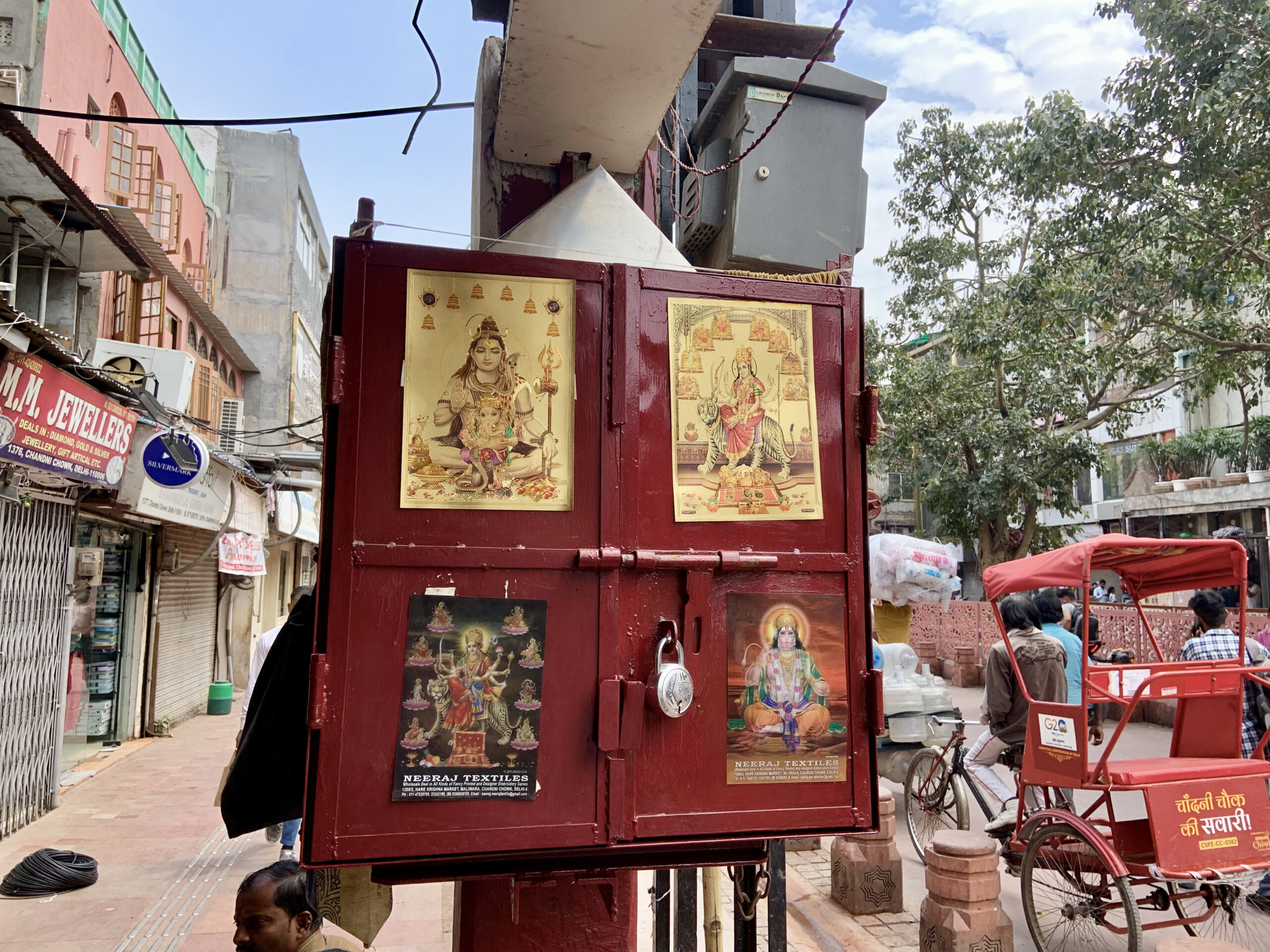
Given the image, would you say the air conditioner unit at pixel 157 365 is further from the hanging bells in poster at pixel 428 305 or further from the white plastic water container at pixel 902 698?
the hanging bells in poster at pixel 428 305

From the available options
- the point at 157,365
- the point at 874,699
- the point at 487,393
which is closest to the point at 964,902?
the point at 874,699

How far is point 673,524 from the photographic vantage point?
88.2 inches

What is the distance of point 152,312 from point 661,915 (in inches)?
468

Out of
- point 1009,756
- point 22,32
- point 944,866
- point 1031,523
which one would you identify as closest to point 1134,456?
point 1031,523

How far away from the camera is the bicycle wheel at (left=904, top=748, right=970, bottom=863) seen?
21.6 feet

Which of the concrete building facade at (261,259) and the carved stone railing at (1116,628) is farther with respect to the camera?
the concrete building facade at (261,259)

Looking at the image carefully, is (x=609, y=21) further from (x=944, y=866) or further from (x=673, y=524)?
(x=944, y=866)

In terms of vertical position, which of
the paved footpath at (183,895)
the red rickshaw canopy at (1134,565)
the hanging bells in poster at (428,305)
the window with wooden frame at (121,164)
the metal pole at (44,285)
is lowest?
the paved footpath at (183,895)

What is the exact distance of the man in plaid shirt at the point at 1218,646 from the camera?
5.89 meters

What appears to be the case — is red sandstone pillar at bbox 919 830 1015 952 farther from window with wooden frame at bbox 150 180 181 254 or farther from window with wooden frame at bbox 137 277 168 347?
window with wooden frame at bbox 150 180 181 254

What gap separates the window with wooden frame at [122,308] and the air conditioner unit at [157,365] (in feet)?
2.96

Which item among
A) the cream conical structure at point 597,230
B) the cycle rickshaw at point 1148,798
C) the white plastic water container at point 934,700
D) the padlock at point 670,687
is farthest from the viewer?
the white plastic water container at point 934,700

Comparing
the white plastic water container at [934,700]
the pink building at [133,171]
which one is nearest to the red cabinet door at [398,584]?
the white plastic water container at [934,700]

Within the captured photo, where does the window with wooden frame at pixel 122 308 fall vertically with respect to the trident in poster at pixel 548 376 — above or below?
above
